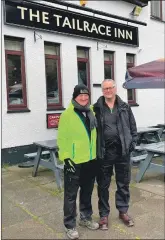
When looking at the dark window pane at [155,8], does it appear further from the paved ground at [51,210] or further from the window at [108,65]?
the paved ground at [51,210]

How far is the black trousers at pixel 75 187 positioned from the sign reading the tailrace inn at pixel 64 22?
184 inches

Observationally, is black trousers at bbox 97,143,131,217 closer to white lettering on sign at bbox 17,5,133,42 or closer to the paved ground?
the paved ground

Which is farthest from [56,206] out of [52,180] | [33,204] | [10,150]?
[10,150]

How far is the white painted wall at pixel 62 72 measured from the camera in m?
7.18

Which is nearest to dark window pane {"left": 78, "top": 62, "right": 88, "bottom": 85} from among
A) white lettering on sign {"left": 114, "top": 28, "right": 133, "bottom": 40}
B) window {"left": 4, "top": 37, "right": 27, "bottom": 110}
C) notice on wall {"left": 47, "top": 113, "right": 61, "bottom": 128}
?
notice on wall {"left": 47, "top": 113, "right": 61, "bottom": 128}

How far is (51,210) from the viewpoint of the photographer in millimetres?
4273

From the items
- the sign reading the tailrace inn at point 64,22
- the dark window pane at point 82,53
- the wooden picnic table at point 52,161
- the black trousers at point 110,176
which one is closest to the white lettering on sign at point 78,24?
the sign reading the tailrace inn at point 64,22

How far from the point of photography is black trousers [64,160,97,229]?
11.1 feet

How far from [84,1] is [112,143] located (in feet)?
20.1

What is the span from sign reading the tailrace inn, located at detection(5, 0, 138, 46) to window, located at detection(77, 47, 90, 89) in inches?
19.3

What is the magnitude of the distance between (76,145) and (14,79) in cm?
451

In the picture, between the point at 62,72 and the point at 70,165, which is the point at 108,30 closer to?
the point at 62,72

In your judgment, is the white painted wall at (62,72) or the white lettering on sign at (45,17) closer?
the white painted wall at (62,72)

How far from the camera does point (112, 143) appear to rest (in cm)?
353
